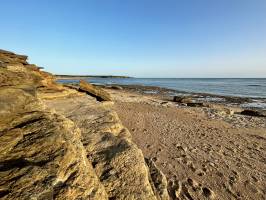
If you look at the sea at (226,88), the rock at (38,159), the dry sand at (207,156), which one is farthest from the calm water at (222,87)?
the rock at (38,159)

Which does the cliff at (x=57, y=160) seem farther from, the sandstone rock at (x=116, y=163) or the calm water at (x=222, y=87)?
the calm water at (x=222, y=87)

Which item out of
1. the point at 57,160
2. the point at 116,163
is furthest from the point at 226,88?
the point at 57,160

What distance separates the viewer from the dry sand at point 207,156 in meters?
4.57

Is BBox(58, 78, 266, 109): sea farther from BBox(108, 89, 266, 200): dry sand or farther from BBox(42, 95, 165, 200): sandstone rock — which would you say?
BBox(42, 95, 165, 200): sandstone rock

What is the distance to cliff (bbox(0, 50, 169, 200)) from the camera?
222 cm

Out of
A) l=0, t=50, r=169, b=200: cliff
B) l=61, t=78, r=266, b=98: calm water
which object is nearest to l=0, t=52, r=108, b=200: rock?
l=0, t=50, r=169, b=200: cliff

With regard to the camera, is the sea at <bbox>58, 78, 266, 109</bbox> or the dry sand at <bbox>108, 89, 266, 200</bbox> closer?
the dry sand at <bbox>108, 89, 266, 200</bbox>

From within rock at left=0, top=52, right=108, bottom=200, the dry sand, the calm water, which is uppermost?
rock at left=0, top=52, right=108, bottom=200

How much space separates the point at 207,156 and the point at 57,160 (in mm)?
5388

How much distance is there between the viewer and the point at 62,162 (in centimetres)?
262

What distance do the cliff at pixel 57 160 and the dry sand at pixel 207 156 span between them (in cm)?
142

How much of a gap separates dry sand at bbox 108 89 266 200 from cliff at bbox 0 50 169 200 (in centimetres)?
142

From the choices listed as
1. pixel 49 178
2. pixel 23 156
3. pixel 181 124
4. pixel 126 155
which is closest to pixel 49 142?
pixel 23 156

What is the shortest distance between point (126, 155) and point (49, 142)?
1.55 m
